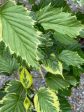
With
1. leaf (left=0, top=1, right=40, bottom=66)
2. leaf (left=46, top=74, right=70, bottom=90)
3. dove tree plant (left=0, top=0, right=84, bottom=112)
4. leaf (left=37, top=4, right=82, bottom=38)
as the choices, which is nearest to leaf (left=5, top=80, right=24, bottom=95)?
dove tree plant (left=0, top=0, right=84, bottom=112)

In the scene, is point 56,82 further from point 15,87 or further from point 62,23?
point 62,23

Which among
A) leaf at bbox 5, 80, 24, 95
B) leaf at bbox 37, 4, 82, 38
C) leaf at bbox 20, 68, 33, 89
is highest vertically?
leaf at bbox 37, 4, 82, 38

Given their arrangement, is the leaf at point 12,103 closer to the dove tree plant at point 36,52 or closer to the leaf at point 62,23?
the dove tree plant at point 36,52

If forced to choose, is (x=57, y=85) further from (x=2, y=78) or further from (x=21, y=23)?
(x=2, y=78)

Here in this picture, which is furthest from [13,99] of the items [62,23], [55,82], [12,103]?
[62,23]

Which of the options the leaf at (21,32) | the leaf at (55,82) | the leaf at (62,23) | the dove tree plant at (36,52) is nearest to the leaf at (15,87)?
the dove tree plant at (36,52)

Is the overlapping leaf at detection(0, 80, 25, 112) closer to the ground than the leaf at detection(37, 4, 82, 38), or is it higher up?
closer to the ground

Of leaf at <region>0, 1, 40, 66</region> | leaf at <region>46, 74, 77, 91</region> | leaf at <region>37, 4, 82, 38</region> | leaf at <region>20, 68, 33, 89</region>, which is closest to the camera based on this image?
leaf at <region>0, 1, 40, 66</region>

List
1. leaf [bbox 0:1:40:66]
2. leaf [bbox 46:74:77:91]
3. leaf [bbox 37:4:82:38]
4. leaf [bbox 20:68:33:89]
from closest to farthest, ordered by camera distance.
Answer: leaf [bbox 0:1:40:66], leaf [bbox 37:4:82:38], leaf [bbox 20:68:33:89], leaf [bbox 46:74:77:91]

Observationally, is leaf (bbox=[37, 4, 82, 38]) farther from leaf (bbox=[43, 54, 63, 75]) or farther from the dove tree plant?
leaf (bbox=[43, 54, 63, 75])
